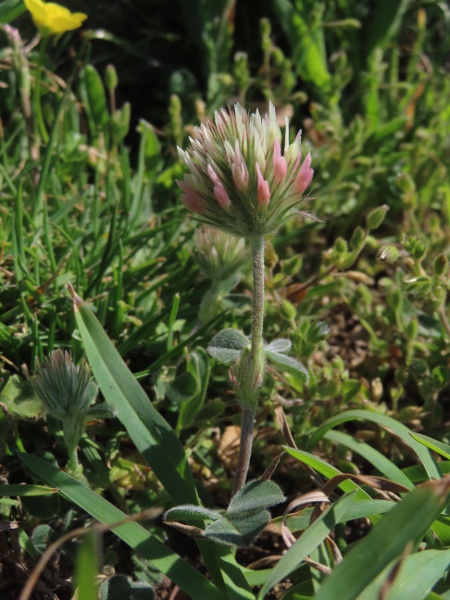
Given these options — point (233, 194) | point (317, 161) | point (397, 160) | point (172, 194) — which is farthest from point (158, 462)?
point (397, 160)

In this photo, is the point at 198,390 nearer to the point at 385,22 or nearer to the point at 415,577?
the point at 415,577

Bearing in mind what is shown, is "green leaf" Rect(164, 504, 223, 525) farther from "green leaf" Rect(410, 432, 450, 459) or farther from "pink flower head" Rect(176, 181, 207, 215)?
"pink flower head" Rect(176, 181, 207, 215)

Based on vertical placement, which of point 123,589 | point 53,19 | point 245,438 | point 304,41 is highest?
point 304,41

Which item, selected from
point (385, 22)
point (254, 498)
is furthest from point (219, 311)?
point (385, 22)

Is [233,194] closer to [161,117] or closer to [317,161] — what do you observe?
[317,161]

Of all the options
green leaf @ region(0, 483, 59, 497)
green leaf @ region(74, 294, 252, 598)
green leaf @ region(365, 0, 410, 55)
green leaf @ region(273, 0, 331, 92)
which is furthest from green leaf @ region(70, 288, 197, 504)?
green leaf @ region(365, 0, 410, 55)

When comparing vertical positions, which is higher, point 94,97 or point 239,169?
point 94,97

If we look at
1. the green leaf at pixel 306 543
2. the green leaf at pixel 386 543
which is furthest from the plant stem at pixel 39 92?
the green leaf at pixel 386 543
